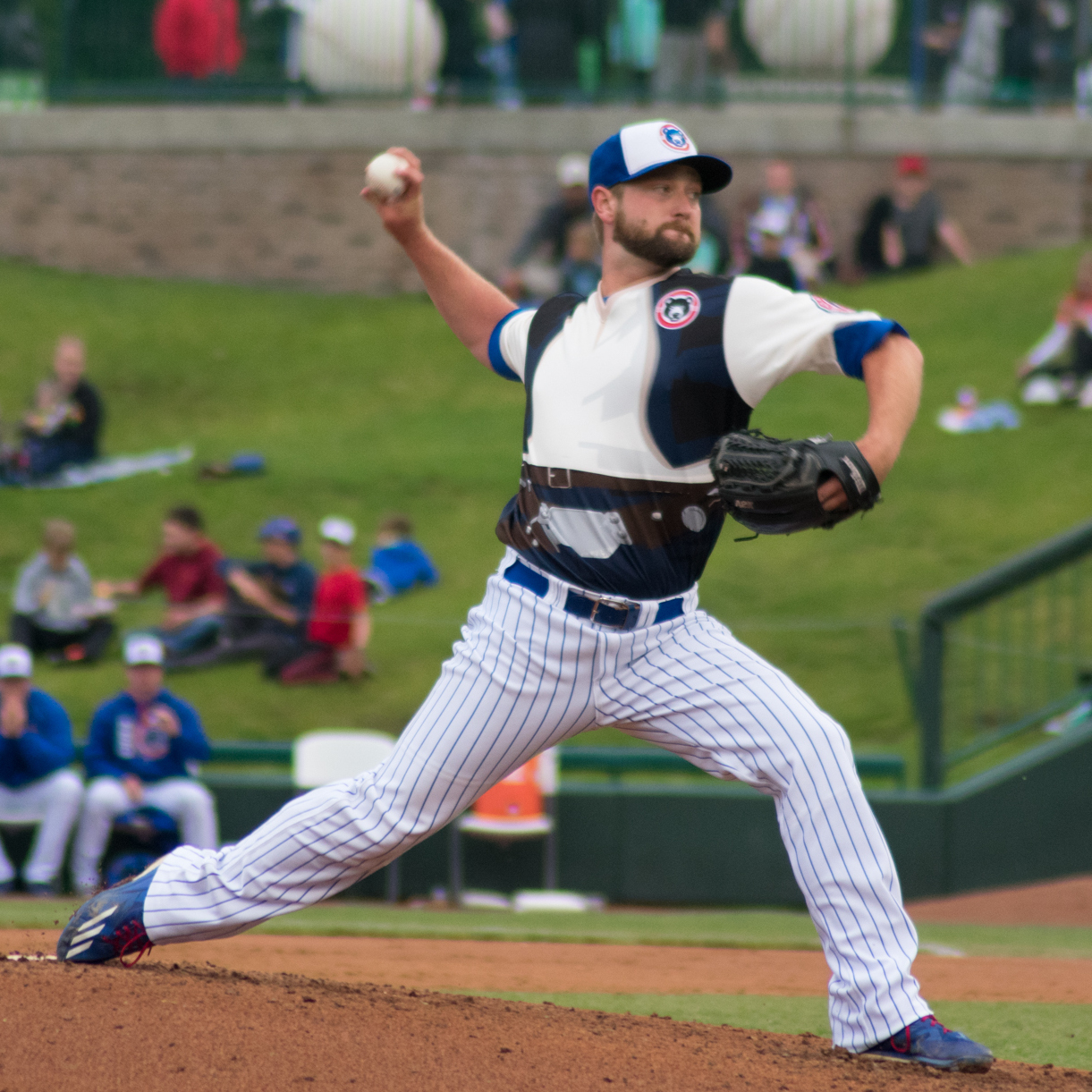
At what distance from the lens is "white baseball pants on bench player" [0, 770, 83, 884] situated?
334 inches

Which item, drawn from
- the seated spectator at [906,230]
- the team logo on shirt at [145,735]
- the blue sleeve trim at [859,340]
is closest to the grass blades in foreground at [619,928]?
the team logo on shirt at [145,735]

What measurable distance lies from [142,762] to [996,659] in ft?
15.8

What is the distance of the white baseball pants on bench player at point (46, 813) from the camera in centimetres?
848

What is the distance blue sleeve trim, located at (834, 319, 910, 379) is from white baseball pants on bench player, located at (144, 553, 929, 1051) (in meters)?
0.67

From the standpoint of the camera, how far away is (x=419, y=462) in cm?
1377

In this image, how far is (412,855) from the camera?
9086mm

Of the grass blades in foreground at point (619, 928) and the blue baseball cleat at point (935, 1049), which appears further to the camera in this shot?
the grass blades in foreground at point (619, 928)

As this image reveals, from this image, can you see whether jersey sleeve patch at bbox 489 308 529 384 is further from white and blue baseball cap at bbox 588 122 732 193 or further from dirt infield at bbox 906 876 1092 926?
dirt infield at bbox 906 876 1092 926

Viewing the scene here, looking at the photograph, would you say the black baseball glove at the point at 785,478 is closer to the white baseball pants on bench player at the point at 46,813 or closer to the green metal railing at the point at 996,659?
the green metal railing at the point at 996,659

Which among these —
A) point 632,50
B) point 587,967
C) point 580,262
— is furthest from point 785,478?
point 632,50

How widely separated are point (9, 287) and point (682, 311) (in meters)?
15.2

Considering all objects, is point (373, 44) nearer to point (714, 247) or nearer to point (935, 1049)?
point (714, 247)

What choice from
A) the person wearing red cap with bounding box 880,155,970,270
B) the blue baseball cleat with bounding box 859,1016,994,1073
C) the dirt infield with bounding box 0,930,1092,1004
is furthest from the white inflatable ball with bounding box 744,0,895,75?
the blue baseball cleat with bounding box 859,1016,994,1073

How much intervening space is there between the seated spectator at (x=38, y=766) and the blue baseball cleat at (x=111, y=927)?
180 inches
